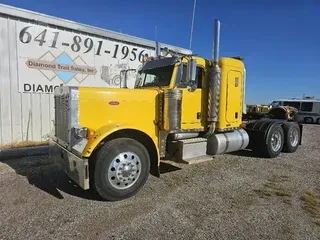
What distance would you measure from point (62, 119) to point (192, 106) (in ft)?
9.05

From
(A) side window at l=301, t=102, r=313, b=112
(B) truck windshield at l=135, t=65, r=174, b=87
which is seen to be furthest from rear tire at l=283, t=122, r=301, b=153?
(A) side window at l=301, t=102, r=313, b=112

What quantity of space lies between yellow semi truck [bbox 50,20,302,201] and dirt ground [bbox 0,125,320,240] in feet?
1.46

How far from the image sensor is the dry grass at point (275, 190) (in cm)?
488

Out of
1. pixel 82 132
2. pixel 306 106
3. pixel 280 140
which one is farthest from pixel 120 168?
pixel 306 106

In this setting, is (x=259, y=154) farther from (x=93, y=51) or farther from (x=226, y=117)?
(x=93, y=51)

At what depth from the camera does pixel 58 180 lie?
18.2ft

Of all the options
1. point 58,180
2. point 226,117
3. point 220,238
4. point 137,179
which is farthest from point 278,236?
point 58,180

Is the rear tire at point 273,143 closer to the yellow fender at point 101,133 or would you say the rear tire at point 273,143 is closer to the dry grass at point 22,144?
the yellow fender at point 101,133

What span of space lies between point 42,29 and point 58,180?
18.8 feet

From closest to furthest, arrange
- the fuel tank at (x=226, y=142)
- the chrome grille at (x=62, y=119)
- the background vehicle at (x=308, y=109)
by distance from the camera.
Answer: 1. the chrome grille at (x=62, y=119)
2. the fuel tank at (x=226, y=142)
3. the background vehicle at (x=308, y=109)

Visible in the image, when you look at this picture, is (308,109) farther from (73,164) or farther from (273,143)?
(73,164)

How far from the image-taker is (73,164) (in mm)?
4359

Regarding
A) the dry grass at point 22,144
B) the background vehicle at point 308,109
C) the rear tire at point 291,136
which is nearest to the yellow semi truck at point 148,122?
the rear tire at point 291,136

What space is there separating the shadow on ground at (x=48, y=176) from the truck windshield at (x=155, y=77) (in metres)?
2.08
